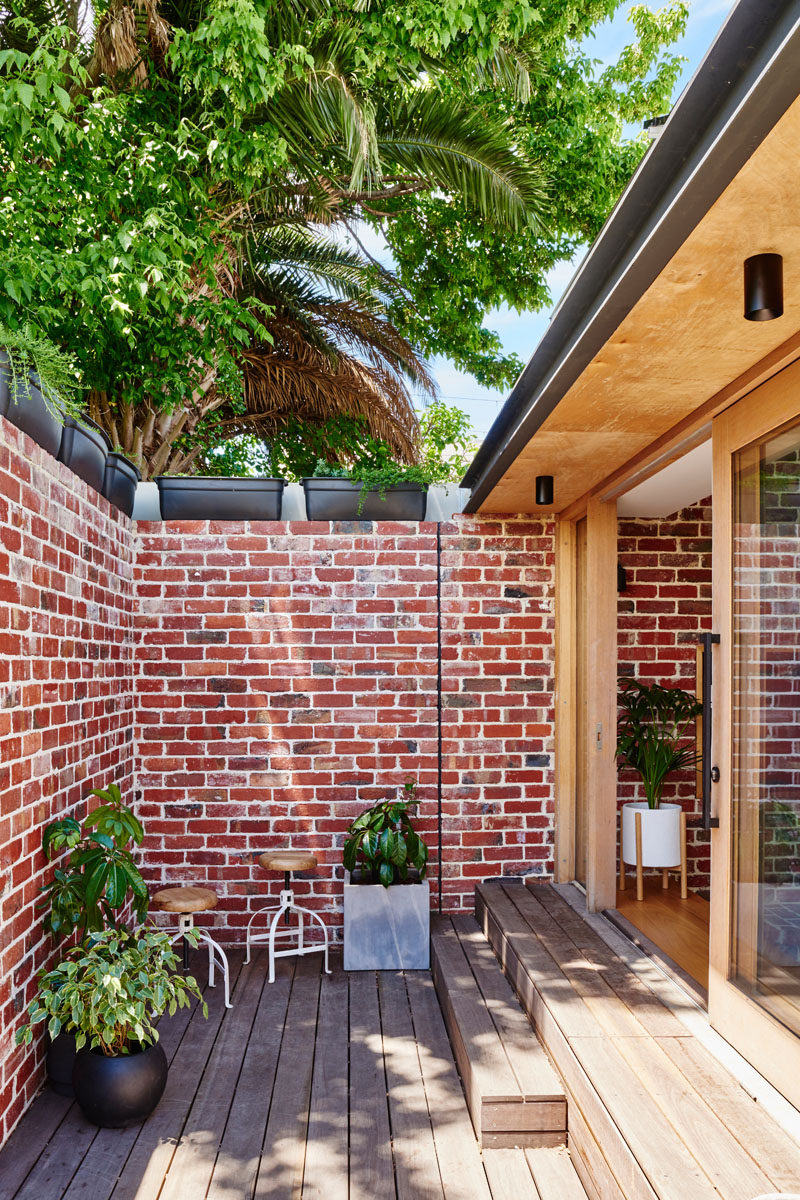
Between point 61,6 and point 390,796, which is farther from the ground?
point 61,6

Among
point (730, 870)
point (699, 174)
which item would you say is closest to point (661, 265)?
point (699, 174)

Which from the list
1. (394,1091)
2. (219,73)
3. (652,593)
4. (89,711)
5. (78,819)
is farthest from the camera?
(652,593)

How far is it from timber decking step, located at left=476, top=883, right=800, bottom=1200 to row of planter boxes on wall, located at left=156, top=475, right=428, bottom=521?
2354mm

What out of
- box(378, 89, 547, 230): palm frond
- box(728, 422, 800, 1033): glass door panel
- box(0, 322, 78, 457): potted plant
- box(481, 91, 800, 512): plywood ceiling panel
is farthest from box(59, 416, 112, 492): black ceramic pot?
box(378, 89, 547, 230): palm frond

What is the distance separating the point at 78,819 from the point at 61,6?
4.62 meters

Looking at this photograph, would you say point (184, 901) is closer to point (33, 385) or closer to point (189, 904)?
point (189, 904)

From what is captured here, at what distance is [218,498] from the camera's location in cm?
493

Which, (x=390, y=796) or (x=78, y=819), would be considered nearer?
(x=78, y=819)

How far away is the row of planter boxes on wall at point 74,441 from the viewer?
289cm

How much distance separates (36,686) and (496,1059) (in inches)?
78.6

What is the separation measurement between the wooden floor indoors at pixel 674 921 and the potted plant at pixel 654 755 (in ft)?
0.68

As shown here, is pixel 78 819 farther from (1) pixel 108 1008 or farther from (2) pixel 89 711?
(1) pixel 108 1008

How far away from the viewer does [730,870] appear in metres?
2.86

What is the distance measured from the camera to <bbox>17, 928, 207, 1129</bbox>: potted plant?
111 inches
